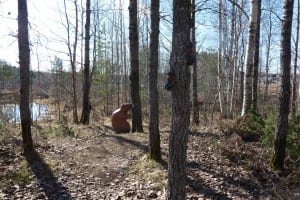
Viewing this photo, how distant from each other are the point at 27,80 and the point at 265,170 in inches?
216

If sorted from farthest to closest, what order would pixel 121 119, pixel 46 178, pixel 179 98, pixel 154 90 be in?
pixel 121 119 < pixel 154 90 < pixel 46 178 < pixel 179 98

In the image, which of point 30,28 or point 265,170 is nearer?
point 265,170

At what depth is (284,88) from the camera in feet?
18.8

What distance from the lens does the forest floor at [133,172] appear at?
5348 millimetres

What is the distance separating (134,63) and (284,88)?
16.5 ft

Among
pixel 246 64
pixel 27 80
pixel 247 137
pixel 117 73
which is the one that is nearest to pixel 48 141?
pixel 27 80

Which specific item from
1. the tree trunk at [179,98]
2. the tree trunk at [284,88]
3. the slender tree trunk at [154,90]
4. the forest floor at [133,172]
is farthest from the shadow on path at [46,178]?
the tree trunk at [284,88]

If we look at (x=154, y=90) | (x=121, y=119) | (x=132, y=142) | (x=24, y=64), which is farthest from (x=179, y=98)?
(x=121, y=119)

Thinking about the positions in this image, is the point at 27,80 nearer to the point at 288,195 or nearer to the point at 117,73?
the point at 288,195

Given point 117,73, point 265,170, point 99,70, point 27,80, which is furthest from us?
point 117,73

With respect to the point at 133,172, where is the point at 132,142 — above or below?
above

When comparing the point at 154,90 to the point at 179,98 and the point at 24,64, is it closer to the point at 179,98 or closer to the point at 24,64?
the point at 179,98

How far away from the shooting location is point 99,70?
26141mm

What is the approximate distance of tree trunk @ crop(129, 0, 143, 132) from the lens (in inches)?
372
